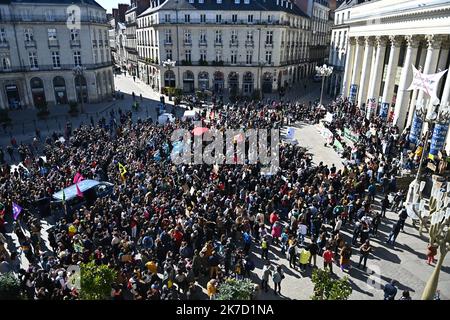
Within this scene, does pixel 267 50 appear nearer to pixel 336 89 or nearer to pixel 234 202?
pixel 336 89

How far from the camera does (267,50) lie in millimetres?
56812

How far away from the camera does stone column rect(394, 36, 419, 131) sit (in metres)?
29.1

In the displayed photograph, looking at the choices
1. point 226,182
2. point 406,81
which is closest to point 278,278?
point 226,182

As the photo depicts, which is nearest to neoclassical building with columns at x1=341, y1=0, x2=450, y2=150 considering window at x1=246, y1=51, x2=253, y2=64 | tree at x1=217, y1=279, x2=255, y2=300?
window at x1=246, y1=51, x2=253, y2=64

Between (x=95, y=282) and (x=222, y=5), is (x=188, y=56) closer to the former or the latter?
(x=222, y=5)

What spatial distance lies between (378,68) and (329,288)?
32658 millimetres

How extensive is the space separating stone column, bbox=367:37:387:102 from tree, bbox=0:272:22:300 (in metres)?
35.4

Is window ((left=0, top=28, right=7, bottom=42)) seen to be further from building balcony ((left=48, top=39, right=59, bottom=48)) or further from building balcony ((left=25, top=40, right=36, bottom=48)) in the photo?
building balcony ((left=48, top=39, right=59, bottom=48))

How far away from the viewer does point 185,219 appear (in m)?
15.3

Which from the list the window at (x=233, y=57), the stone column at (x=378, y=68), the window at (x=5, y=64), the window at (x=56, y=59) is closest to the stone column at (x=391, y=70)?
the stone column at (x=378, y=68)

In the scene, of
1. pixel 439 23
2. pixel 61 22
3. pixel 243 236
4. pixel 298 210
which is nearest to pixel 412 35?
pixel 439 23

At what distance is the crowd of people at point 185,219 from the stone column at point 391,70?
Answer: 987 cm
